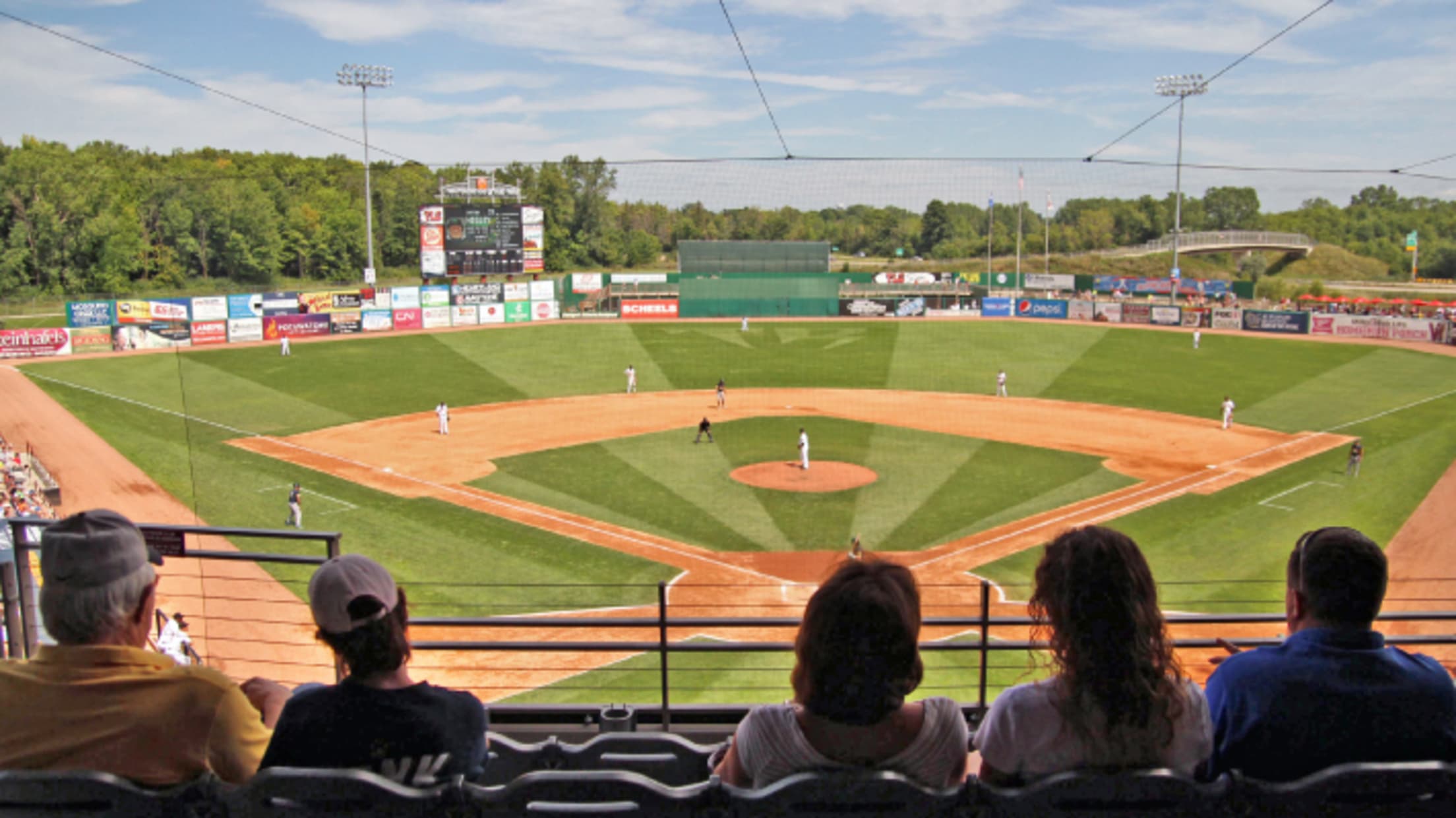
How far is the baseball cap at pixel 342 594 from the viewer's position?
286 cm

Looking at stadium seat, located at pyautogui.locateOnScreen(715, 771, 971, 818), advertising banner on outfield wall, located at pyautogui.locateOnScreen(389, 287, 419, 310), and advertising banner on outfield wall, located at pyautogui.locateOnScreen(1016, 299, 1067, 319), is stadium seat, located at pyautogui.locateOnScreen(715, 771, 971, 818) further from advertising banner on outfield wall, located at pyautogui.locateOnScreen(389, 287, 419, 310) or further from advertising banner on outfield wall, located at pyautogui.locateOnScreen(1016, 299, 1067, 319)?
advertising banner on outfield wall, located at pyautogui.locateOnScreen(1016, 299, 1067, 319)

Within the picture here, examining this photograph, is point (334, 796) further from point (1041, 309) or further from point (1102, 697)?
point (1041, 309)

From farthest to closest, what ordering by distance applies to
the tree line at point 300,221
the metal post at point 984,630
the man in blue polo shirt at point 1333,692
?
the tree line at point 300,221 < the metal post at point 984,630 < the man in blue polo shirt at point 1333,692

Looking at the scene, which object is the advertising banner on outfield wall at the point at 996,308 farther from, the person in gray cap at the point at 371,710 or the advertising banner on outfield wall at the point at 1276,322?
the person in gray cap at the point at 371,710

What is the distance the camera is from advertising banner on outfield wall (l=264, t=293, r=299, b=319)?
151ft

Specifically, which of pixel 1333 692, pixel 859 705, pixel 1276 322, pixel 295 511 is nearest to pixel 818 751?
pixel 859 705

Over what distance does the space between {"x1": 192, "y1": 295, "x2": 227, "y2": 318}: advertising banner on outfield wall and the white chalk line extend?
26.4 ft

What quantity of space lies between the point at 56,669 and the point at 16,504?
18.9 m

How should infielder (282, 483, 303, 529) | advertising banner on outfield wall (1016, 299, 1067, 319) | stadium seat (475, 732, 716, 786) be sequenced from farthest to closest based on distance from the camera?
advertising banner on outfield wall (1016, 299, 1067, 319) → infielder (282, 483, 303, 529) → stadium seat (475, 732, 716, 786)

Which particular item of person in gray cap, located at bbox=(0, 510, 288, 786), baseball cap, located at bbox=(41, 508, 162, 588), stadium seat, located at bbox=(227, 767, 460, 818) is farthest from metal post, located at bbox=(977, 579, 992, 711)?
baseball cap, located at bbox=(41, 508, 162, 588)

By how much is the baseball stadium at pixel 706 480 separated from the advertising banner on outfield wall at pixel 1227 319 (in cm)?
15

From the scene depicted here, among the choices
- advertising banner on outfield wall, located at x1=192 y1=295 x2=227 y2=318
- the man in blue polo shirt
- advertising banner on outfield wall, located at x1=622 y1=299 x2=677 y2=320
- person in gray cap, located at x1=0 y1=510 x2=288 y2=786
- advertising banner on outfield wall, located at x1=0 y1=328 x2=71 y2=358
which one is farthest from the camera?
advertising banner on outfield wall, located at x1=622 y1=299 x2=677 y2=320

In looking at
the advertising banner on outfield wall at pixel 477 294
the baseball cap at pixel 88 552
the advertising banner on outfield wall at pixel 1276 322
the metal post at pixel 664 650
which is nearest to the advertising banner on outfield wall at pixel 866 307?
the advertising banner on outfield wall at pixel 1276 322

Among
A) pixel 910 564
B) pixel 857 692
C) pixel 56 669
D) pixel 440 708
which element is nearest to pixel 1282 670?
pixel 857 692
